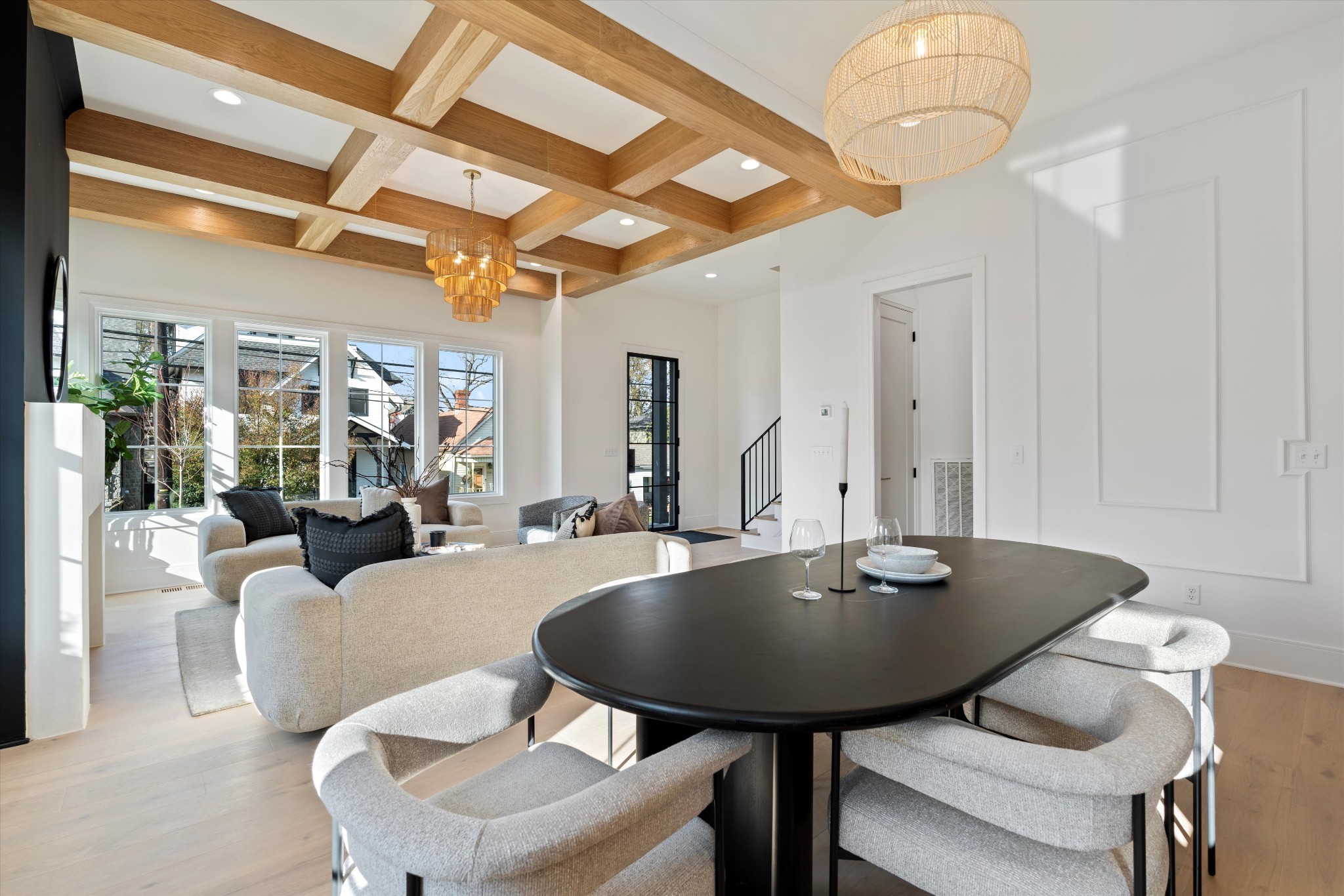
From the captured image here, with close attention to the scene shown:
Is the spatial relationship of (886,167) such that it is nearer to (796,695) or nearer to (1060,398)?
(1060,398)

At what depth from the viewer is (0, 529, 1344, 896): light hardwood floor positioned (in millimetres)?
1576

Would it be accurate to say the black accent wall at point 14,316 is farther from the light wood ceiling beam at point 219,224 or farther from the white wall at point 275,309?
the white wall at point 275,309

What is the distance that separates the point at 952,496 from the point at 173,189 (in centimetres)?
676

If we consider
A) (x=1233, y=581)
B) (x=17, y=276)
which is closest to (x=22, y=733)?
(x=17, y=276)

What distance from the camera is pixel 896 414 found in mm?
5039

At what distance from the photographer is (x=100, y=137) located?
3684 mm

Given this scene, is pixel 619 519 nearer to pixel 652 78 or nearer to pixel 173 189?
pixel 652 78

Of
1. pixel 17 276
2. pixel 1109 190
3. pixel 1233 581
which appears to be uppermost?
pixel 1109 190

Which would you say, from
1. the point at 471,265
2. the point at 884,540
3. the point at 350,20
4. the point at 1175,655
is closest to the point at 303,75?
the point at 350,20

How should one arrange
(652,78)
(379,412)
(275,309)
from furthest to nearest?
(379,412) → (275,309) → (652,78)

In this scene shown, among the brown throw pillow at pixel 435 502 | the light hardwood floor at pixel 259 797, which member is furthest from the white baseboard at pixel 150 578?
the light hardwood floor at pixel 259 797

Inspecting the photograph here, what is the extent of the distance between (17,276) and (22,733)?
5.64ft

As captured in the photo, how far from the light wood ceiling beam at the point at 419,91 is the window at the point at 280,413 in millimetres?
1848

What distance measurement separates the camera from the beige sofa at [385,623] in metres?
2.22
